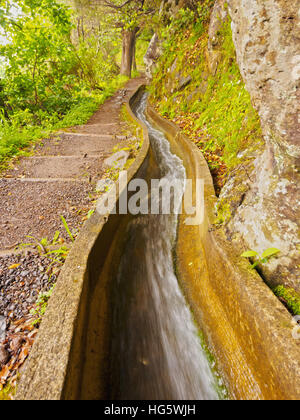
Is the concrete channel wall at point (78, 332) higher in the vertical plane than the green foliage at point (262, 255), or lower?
lower

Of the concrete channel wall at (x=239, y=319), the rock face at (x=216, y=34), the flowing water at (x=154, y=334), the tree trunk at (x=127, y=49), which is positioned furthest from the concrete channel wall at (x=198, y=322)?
the tree trunk at (x=127, y=49)

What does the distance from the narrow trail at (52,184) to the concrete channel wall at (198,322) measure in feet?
2.90

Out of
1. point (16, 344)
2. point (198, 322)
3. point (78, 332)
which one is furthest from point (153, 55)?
point (16, 344)

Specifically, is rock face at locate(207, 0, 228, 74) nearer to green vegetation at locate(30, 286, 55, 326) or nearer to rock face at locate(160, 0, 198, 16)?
rock face at locate(160, 0, 198, 16)

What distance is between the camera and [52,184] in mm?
4031

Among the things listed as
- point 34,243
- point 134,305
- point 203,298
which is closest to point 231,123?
point 203,298

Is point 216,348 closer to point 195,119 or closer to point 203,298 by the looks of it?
point 203,298

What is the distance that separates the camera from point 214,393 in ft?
6.39

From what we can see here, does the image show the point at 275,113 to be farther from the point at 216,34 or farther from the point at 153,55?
the point at 153,55

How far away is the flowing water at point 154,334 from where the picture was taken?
1.98 metres

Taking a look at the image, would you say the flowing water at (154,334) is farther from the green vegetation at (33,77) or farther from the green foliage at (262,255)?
the green vegetation at (33,77)

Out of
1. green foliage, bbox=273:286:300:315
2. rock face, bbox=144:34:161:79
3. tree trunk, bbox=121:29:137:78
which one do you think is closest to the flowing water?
green foliage, bbox=273:286:300:315

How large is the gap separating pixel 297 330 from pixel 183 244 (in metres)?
2.02

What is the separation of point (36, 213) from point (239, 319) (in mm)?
3119
